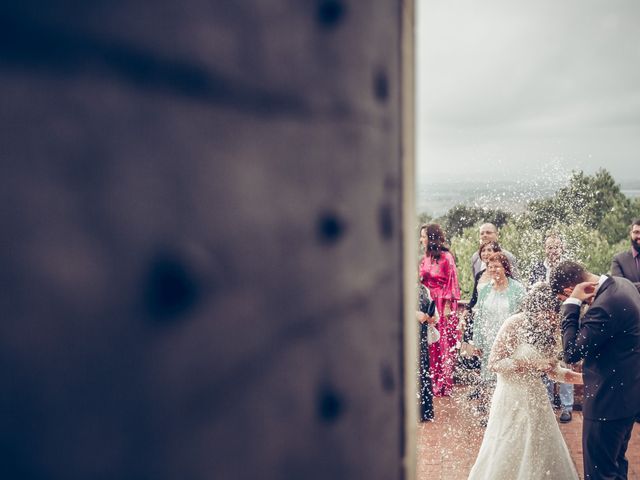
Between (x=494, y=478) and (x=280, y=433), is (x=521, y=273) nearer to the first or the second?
(x=494, y=478)

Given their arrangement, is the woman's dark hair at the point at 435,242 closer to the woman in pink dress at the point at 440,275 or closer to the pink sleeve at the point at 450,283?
the woman in pink dress at the point at 440,275

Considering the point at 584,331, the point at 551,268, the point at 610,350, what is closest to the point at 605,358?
the point at 610,350

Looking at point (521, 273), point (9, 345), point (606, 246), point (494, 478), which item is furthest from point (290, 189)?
point (606, 246)

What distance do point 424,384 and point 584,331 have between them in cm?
273

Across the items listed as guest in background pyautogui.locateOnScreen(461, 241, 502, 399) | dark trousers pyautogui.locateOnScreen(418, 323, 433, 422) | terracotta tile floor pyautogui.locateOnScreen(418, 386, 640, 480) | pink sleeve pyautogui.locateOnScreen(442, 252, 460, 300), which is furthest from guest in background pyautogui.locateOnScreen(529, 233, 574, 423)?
dark trousers pyautogui.locateOnScreen(418, 323, 433, 422)

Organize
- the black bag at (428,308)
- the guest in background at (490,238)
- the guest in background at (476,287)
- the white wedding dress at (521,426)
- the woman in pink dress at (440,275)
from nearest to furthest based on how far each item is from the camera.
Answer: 1. the white wedding dress at (521,426)
2. the guest in background at (476,287)
3. the guest in background at (490,238)
4. the black bag at (428,308)
5. the woman in pink dress at (440,275)

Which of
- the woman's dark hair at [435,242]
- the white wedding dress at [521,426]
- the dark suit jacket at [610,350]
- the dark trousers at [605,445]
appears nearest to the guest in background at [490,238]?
the woman's dark hair at [435,242]

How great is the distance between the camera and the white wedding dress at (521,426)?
3773 mm

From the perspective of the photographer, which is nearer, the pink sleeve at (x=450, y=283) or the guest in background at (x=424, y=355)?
the guest in background at (x=424, y=355)

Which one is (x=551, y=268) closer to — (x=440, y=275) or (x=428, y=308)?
(x=440, y=275)

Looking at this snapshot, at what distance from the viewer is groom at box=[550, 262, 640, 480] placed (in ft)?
11.4

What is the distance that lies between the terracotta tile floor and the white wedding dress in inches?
36.4

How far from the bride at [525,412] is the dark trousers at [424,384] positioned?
1.72 meters

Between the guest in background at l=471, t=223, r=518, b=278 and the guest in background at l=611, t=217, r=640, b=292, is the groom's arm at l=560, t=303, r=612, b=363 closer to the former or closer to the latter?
the guest in background at l=471, t=223, r=518, b=278
